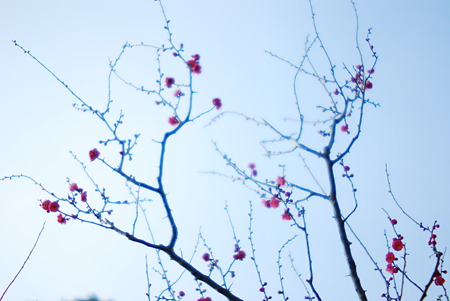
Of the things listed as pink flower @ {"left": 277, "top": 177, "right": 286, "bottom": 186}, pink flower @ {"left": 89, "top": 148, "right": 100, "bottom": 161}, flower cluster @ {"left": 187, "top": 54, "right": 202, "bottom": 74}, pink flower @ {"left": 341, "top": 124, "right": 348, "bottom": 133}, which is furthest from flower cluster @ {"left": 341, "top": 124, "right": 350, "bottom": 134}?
pink flower @ {"left": 89, "top": 148, "right": 100, "bottom": 161}

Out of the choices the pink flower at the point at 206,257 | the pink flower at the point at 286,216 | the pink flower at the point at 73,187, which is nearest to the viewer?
the pink flower at the point at 73,187

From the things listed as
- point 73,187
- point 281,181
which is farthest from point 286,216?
point 73,187

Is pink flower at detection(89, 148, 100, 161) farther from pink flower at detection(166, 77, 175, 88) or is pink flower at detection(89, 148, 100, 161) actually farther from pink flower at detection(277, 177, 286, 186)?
pink flower at detection(277, 177, 286, 186)

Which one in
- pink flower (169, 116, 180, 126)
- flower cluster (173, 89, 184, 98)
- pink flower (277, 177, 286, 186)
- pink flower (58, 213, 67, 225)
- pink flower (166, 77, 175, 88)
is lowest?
pink flower (58, 213, 67, 225)

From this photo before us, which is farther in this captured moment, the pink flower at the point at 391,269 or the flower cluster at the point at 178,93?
the flower cluster at the point at 178,93

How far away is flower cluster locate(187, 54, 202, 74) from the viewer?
11.6 ft

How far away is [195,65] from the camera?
355cm

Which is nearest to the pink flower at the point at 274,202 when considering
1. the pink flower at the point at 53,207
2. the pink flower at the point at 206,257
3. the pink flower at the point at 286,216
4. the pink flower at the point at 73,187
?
the pink flower at the point at 286,216

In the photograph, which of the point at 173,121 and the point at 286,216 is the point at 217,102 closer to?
the point at 173,121

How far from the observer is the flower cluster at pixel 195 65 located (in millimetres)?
3535

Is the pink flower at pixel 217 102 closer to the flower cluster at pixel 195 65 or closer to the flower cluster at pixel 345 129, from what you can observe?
the flower cluster at pixel 195 65

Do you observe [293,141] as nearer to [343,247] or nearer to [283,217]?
[283,217]

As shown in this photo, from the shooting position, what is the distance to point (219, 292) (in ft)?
7.11

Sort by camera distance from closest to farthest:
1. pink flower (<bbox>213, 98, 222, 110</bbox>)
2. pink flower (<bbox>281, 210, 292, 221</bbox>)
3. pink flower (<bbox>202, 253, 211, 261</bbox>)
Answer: pink flower (<bbox>281, 210, 292, 221</bbox>)
pink flower (<bbox>213, 98, 222, 110</bbox>)
pink flower (<bbox>202, 253, 211, 261</bbox>)
